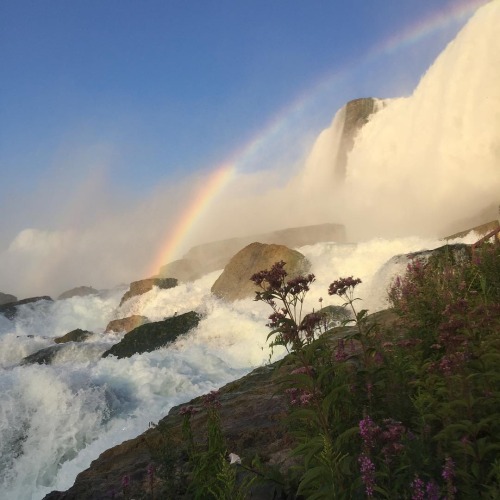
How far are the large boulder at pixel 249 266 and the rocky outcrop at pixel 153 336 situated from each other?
575cm

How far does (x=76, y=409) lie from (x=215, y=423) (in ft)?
29.7

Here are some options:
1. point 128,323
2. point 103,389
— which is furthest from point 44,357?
point 103,389

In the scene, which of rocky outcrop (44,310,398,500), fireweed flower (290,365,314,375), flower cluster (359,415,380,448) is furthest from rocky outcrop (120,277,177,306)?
flower cluster (359,415,380,448)

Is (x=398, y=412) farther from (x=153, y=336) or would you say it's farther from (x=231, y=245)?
(x=231, y=245)

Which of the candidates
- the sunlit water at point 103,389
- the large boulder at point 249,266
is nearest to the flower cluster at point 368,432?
the sunlit water at point 103,389

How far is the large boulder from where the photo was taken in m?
29.6

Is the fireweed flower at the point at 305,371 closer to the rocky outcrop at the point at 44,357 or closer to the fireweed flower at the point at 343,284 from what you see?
the fireweed flower at the point at 343,284

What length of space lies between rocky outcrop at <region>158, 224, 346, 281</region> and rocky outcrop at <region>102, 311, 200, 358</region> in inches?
1473

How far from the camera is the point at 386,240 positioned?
96.9 feet

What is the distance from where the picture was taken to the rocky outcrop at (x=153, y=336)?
2320 cm

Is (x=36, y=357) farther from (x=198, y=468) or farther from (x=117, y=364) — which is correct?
(x=198, y=468)

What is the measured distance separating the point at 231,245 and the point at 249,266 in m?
41.8

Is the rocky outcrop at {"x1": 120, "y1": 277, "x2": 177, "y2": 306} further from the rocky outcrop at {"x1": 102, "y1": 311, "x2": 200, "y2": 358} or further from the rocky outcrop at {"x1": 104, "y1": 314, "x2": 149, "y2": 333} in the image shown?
the rocky outcrop at {"x1": 102, "y1": 311, "x2": 200, "y2": 358}

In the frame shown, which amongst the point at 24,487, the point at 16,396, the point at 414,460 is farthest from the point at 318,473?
the point at 16,396
